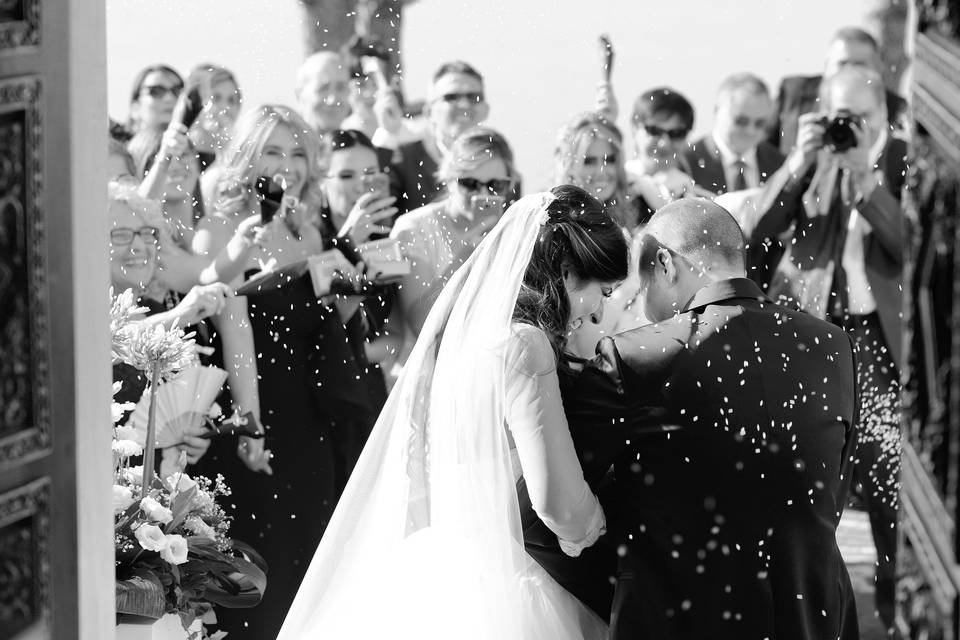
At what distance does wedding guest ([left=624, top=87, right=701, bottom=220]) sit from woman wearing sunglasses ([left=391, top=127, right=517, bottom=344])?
427 millimetres

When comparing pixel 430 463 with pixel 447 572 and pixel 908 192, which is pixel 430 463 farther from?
pixel 908 192

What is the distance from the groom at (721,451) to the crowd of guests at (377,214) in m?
1.44

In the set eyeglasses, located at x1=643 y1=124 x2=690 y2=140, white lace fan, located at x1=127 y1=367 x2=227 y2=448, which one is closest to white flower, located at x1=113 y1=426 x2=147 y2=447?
white lace fan, located at x1=127 y1=367 x2=227 y2=448

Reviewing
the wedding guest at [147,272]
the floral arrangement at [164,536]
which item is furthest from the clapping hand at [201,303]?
the floral arrangement at [164,536]

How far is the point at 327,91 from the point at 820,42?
167 centimetres

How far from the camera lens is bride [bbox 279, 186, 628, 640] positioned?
239 cm

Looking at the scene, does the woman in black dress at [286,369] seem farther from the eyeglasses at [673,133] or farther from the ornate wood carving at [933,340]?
the ornate wood carving at [933,340]

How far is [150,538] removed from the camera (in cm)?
255

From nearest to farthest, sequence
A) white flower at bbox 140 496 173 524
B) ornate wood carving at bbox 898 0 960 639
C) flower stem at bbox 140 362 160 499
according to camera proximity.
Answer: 1. ornate wood carving at bbox 898 0 960 639
2. white flower at bbox 140 496 173 524
3. flower stem at bbox 140 362 160 499

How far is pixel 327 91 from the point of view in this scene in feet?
14.4

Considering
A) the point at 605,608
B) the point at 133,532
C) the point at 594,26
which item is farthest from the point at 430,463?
the point at 594,26

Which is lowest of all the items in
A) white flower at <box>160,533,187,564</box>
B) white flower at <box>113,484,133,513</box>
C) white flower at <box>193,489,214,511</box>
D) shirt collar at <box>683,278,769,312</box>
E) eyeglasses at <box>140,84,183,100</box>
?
white flower at <box>160,533,187,564</box>

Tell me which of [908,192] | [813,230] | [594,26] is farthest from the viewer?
[594,26]

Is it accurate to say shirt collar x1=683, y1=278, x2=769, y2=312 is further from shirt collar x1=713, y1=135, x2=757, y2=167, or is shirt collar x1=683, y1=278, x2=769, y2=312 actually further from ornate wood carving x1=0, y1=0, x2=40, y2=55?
A: shirt collar x1=713, y1=135, x2=757, y2=167
